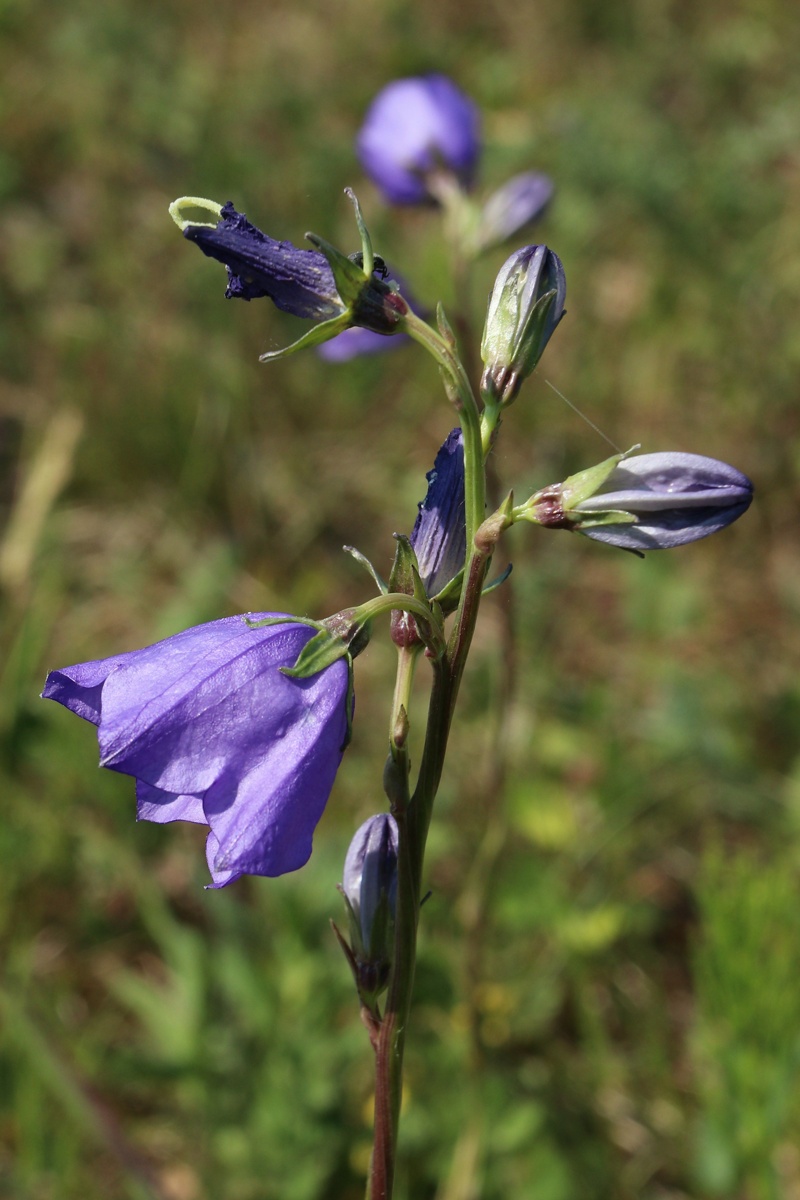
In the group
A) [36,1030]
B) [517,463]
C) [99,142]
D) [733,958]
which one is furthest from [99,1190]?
[99,142]

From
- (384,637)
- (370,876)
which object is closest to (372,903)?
(370,876)

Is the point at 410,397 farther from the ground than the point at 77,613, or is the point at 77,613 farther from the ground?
the point at 410,397

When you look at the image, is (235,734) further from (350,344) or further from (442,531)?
(350,344)

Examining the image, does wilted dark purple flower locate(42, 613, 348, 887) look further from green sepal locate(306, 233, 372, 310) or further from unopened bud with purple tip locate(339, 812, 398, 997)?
green sepal locate(306, 233, 372, 310)

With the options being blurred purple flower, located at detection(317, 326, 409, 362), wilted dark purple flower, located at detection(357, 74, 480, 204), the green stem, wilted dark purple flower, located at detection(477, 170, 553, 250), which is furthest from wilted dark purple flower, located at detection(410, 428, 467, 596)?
wilted dark purple flower, located at detection(357, 74, 480, 204)

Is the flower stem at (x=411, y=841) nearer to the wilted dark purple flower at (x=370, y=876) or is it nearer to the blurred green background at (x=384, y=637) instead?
the wilted dark purple flower at (x=370, y=876)

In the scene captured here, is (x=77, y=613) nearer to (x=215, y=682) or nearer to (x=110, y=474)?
(x=110, y=474)
